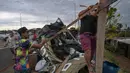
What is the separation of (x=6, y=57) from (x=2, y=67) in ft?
1.79

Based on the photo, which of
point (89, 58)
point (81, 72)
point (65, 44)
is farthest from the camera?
→ point (65, 44)

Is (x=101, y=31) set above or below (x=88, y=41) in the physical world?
above

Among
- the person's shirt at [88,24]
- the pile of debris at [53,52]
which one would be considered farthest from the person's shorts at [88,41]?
the pile of debris at [53,52]

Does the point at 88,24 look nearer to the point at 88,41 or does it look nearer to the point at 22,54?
the point at 88,41

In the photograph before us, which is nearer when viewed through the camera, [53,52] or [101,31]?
[101,31]

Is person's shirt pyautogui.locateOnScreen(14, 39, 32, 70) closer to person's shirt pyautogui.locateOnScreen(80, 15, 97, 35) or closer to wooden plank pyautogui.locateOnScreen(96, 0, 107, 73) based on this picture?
person's shirt pyautogui.locateOnScreen(80, 15, 97, 35)

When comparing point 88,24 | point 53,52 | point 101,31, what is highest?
point 88,24

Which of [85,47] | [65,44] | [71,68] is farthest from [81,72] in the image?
[65,44]

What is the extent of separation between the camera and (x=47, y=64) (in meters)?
6.37

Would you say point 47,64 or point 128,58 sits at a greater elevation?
point 47,64

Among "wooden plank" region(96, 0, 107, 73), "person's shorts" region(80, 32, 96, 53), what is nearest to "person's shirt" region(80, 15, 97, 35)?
"person's shorts" region(80, 32, 96, 53)

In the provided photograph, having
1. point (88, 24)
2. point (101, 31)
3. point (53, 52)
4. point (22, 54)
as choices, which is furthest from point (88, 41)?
point (53, 52)

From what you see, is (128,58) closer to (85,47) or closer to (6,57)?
(6,57)

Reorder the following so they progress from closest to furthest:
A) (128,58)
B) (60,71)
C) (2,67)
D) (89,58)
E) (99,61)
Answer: (99,61) < (89,58) < (60,71) < (2,67) < (128,58)
